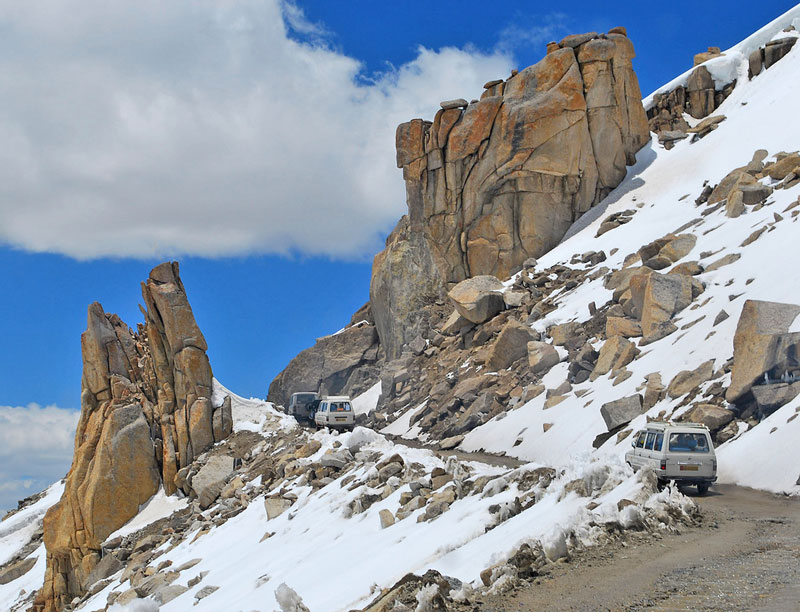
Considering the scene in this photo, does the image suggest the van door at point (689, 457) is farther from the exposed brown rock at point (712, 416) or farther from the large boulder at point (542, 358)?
the large boulder at point (542, 358)

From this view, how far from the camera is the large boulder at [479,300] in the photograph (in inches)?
1684

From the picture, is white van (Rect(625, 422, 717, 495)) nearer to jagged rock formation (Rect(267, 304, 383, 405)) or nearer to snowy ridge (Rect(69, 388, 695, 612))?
snowy ridge (Rect(69, 388, 695, 612))

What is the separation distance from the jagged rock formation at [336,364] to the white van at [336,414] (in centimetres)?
1815

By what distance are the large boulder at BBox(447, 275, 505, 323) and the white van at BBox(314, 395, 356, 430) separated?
32.8 ft

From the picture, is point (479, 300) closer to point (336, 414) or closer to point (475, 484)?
point (336, 414)

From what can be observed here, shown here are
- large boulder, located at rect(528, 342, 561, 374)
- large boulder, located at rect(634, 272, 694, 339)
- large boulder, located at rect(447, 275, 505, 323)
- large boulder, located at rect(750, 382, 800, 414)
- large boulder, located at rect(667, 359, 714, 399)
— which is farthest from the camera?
large boulder, located at rect(447, 275, 505, 323)

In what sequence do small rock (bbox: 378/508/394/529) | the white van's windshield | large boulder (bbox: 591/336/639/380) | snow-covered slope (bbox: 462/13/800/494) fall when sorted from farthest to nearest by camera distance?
large boulder (bbox: 591/336/639/380) < snow-covered slope (bbox: 462/13/800/494) < the white van's windshield < small rock (bbox: 378/508/394/529)

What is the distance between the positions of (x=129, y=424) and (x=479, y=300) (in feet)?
65.0

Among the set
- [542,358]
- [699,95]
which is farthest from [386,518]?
[699,95]

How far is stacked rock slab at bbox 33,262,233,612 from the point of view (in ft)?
112


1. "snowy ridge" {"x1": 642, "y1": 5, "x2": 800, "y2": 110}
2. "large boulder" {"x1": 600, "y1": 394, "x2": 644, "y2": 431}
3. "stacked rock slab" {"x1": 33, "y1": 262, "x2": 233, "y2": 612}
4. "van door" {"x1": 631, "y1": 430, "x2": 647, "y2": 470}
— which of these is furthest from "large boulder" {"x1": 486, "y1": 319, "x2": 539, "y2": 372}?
"snowy ridge" {"x1": 642, "y1": 5, "x2": 800, "y2": 110}

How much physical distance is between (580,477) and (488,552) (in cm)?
243

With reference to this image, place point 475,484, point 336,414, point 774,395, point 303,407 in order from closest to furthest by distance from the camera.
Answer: point 475,484 → point 774,395 → point 336,414 → point 303,407

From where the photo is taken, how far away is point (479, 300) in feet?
140
